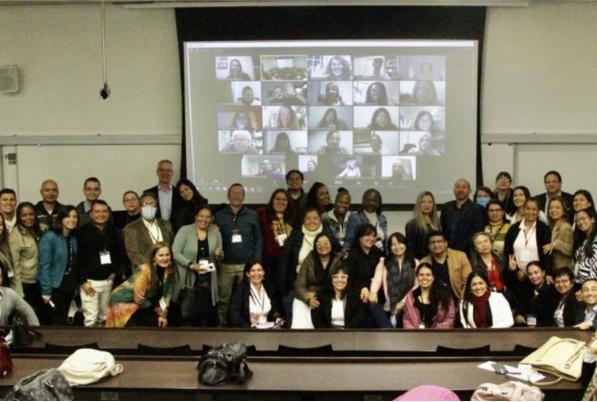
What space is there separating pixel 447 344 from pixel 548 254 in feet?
6.02

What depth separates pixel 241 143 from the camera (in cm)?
760

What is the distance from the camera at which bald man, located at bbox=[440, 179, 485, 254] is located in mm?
6348

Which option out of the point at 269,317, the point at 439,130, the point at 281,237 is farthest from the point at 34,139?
the point at 439,130

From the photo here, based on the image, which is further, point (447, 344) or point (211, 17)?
point (211, 17)

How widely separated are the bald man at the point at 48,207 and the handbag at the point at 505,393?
4.31m

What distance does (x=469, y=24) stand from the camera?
7.29 meters

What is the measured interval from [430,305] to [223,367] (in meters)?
1.97

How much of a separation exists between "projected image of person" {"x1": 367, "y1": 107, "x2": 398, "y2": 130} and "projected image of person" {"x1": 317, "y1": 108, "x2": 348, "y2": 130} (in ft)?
1.03

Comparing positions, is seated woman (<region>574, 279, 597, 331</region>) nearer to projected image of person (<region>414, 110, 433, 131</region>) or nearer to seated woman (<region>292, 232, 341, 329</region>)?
seated woman (<region>292, 232, 341, 329</region>)

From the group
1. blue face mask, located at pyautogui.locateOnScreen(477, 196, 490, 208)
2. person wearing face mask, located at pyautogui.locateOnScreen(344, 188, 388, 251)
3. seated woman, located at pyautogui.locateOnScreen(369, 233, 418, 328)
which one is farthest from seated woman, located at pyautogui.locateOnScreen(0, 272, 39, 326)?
blue face mask, located at pyautogui.locateOnScreen(477, 196, 490, 208)

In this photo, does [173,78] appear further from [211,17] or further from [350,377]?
[350,377]

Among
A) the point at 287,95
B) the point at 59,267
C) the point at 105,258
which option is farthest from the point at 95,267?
the point at 287,95

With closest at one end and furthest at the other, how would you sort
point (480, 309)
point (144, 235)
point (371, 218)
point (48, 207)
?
point (480, 309) < point (144, 235) < point (48, 207) < point (371, 218)

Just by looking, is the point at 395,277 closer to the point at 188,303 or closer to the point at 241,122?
the point at 188,303
